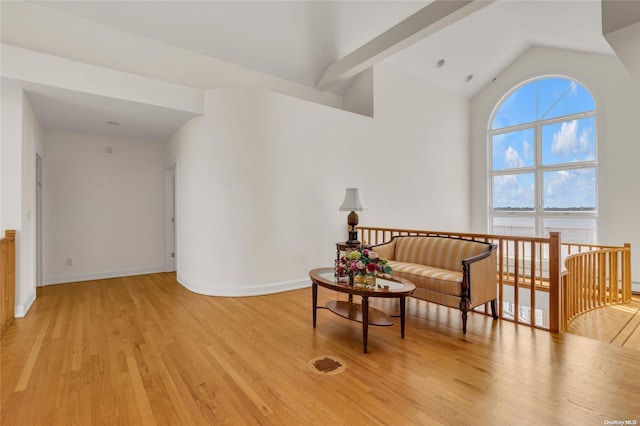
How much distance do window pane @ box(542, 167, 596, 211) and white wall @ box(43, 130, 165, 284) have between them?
25.7 ft

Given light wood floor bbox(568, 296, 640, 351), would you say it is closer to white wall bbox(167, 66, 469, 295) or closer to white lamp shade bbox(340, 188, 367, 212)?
white lamp shade bbox(340, 188, 367, 212)

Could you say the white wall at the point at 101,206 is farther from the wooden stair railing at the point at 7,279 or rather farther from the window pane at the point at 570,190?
the window pane at the point at 570,190

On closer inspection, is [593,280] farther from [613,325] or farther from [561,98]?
[561,98]

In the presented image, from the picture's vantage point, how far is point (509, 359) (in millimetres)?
2416

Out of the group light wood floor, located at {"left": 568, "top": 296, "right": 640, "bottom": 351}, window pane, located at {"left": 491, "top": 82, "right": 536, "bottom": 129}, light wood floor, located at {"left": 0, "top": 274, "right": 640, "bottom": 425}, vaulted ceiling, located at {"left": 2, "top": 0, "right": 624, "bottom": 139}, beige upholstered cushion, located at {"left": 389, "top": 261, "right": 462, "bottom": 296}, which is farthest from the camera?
window pane, located at {"left": 491, "top": 82, "right": 536, "bottom": 129}

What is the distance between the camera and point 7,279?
3199 millimetres

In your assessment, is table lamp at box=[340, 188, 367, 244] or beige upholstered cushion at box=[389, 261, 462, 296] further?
table lamp at box=[340, 188, 367, 244]

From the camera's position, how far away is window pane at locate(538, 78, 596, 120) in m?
5.89

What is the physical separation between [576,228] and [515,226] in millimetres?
1102

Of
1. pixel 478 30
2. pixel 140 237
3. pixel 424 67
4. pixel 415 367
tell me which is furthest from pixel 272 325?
pixel 478 30

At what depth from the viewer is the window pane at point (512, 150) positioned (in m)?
6.71

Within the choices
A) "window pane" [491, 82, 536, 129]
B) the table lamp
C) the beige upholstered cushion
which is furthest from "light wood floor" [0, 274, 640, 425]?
"window pane" [491, 82, 536, 129]

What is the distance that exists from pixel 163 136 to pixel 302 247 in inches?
128

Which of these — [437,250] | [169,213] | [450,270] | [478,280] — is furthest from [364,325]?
[169,213]
